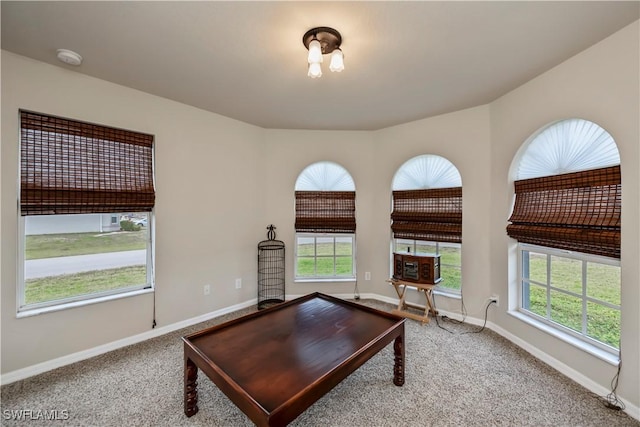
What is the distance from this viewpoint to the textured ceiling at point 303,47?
1558 mm

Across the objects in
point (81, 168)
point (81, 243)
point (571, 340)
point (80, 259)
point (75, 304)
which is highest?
point (81, 168)

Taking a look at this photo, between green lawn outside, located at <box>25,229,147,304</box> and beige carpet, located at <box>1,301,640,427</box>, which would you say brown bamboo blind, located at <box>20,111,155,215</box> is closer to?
green lawn outside, located at <box>25,229,147,304</box>

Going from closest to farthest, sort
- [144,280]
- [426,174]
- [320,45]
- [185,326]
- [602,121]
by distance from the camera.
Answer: [320,45], [602,121], [144,280], [185,326], [426,174]

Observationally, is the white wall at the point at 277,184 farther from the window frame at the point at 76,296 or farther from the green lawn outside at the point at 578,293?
the green lawn outside at the point at 578,293

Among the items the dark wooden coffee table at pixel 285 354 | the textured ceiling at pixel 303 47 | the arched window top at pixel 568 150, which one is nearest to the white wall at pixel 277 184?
the arched window top at pixel 568 150

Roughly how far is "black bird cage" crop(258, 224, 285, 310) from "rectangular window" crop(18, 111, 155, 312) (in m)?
1.39

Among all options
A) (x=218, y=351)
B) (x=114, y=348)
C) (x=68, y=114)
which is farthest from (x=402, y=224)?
(x=68, y=114)

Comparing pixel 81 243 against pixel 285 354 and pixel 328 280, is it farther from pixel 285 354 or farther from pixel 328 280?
pixel 328 280

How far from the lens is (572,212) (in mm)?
2068

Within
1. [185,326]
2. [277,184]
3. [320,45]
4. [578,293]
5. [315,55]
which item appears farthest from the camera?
[277,184]

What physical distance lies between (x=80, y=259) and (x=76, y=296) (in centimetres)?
34

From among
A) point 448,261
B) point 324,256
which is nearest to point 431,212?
point 448,261

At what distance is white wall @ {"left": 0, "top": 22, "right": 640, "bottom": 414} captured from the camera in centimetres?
184

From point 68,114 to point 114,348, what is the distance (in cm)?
218
